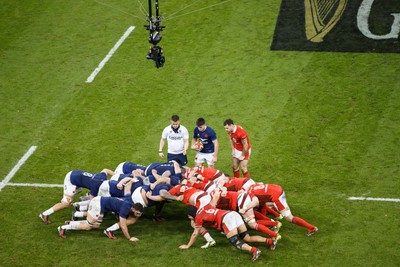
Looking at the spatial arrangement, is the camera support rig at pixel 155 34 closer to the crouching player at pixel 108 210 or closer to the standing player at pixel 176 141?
the standing player at pixel 176 141

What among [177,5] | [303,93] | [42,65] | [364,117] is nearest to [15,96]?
[42,65]

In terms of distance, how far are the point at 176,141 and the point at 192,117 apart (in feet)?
11.4

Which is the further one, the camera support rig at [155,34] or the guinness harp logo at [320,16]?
the guinness harp logo at [320,16]

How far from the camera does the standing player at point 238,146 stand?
19.2 meters

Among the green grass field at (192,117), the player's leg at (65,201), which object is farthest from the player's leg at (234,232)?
the player's leg at (65,201)

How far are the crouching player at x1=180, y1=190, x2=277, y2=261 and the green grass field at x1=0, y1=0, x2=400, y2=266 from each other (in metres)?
0.32

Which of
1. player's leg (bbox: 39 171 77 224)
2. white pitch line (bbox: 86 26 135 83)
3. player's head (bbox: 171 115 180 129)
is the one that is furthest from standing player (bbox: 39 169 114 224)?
white pitch line (bbox: 86 26 135 83)

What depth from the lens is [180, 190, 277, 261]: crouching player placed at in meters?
16.6

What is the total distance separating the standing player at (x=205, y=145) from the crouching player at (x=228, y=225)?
289 centimetres

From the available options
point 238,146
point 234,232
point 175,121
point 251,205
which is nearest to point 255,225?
point 251,205

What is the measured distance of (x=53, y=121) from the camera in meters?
23.3

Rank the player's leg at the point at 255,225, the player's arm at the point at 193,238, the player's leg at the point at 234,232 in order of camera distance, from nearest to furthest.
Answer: the player's leg at the point at 234,232 → the player's arm at the point at 193,238 → the player's leg at the point at 255,225

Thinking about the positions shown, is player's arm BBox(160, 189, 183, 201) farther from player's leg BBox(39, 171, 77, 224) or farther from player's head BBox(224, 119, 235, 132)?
player's head BBox(224, 119, 235, 132)

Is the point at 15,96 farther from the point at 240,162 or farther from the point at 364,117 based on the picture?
the point at 364,117
